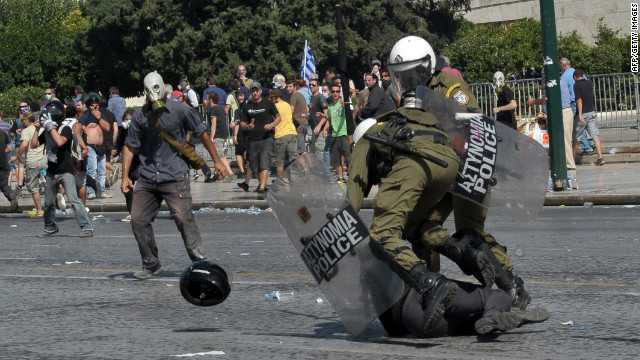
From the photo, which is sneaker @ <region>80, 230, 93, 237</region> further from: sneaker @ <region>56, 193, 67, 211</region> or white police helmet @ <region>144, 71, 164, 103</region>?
white police helmet @ <region>144, 71, 164, 103</region>

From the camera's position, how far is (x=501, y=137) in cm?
644

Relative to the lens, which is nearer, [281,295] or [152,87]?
[281,295]

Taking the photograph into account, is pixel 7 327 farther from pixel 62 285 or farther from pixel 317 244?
pixel 317 244

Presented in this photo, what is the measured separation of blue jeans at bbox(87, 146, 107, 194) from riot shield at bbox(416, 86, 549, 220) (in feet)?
48.9

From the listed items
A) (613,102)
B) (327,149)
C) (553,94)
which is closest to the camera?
(553,94)

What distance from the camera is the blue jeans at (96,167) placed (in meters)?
20.6

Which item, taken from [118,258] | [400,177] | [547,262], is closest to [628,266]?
[547,262]

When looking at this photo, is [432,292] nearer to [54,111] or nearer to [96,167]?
[54,111]

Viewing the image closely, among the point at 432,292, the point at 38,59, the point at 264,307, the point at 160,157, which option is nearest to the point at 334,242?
the point at 432,292

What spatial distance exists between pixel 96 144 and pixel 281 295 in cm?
1257

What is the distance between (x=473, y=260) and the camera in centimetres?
605

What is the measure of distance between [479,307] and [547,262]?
3599mm

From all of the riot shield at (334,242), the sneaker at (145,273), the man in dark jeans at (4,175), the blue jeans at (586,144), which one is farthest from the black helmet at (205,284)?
the blue jeans at (586,144)

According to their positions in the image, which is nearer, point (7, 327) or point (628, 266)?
point (7, 327)
